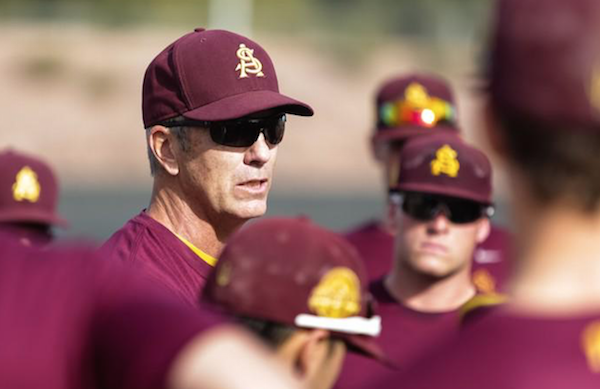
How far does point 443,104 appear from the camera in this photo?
9.13 m

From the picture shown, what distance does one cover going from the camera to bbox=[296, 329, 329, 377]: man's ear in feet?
10.1

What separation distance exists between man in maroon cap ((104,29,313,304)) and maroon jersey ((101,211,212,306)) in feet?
0.30

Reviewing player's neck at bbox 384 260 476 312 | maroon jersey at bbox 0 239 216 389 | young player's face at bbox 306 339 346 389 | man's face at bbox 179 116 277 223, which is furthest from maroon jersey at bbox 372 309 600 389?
player's neck at bbox 384 260 476 312

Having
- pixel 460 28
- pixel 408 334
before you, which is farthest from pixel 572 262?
pixel 460 28

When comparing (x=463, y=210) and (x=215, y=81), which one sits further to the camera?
(x=463, y=210)

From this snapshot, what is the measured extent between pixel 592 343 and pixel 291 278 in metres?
0.83

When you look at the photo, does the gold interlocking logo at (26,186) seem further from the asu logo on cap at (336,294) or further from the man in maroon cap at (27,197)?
the asu logo on cap at (336,294)

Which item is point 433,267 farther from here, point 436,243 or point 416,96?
point 416,96

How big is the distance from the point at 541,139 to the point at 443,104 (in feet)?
22.0

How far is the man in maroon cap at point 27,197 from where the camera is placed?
819cm

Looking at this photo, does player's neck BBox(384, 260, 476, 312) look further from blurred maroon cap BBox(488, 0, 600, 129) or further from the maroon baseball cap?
blurred maroon cap BBox(488, 0, 600, 129)

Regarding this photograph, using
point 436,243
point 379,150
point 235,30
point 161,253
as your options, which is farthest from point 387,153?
point 235,30

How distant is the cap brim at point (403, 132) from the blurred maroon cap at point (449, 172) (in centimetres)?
167

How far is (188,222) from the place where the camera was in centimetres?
521
